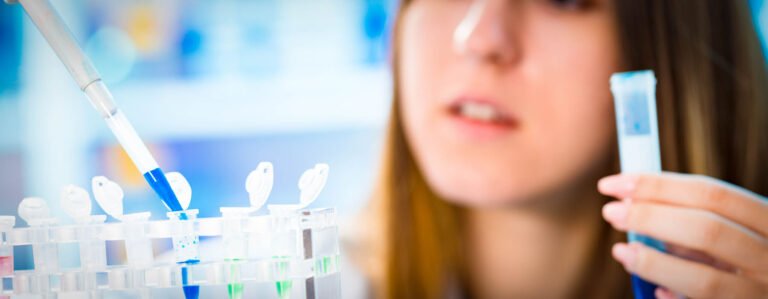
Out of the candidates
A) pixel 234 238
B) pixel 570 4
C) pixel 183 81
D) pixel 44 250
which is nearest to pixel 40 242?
pixel 44 250

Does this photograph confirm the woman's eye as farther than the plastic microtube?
Yes

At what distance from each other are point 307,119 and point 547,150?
844 mm

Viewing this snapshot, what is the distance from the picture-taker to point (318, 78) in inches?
53.3

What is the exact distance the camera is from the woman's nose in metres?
0.58

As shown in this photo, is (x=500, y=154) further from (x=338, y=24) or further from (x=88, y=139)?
(x=88, y=139)

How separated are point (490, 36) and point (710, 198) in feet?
0.77

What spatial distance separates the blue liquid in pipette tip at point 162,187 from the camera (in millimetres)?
360

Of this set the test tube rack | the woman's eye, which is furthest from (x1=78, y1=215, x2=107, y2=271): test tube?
the woman's eye

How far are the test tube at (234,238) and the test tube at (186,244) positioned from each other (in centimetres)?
2

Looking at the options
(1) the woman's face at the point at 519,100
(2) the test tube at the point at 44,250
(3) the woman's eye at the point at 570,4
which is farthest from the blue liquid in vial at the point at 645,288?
(2) the test tube at the point at 44,250

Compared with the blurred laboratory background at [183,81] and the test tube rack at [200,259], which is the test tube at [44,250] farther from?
the blurred laboratory background at [183,81]

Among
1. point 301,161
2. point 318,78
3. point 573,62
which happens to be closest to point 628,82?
point 573,62

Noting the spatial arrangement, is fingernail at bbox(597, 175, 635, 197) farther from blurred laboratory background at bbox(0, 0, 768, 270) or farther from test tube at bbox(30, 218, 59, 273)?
blurred laboratory background at bbox(0, 0, 768, 270)

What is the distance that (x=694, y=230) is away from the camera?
1.53ft
